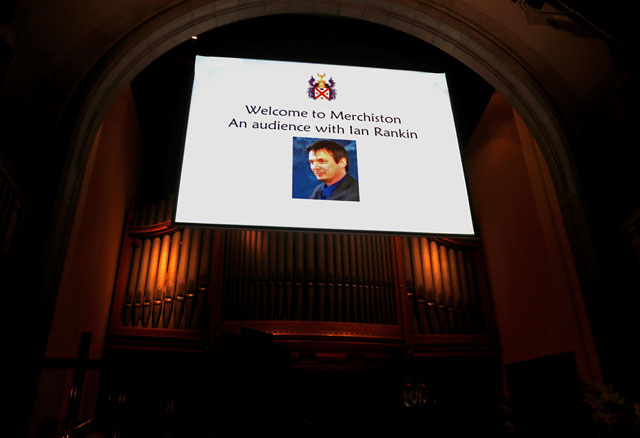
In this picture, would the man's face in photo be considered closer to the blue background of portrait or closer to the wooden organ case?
the blue background of portrait

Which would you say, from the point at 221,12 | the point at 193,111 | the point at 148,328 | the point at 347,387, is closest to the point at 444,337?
the point at 347,387

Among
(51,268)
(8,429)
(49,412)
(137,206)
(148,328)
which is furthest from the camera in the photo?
(137,206)

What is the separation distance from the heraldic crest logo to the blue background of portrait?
392 mm

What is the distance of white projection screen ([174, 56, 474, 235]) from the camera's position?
3.00 meters

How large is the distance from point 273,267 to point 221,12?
6.92 ft

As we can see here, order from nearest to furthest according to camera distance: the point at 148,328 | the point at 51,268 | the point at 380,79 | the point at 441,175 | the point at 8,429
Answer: the point at 8,429
the point at 51,268
the point at 441,175
the point at 380,79
the point at 148,328

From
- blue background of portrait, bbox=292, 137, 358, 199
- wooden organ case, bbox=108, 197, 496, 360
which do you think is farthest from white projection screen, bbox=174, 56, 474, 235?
wooden organ case, bbox=108, 197, 496, 360

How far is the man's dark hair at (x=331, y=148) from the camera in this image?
3205mm

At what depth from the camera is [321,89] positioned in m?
3.50

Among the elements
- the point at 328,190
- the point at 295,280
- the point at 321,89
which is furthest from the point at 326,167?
the point at 295,280

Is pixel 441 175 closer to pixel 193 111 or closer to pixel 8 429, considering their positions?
pixel 193 111

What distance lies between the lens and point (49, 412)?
3.05m

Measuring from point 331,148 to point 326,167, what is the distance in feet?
0.58

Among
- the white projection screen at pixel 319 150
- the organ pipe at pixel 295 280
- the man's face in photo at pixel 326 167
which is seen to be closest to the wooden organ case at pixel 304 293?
the organ pipe at pixel 295 280
